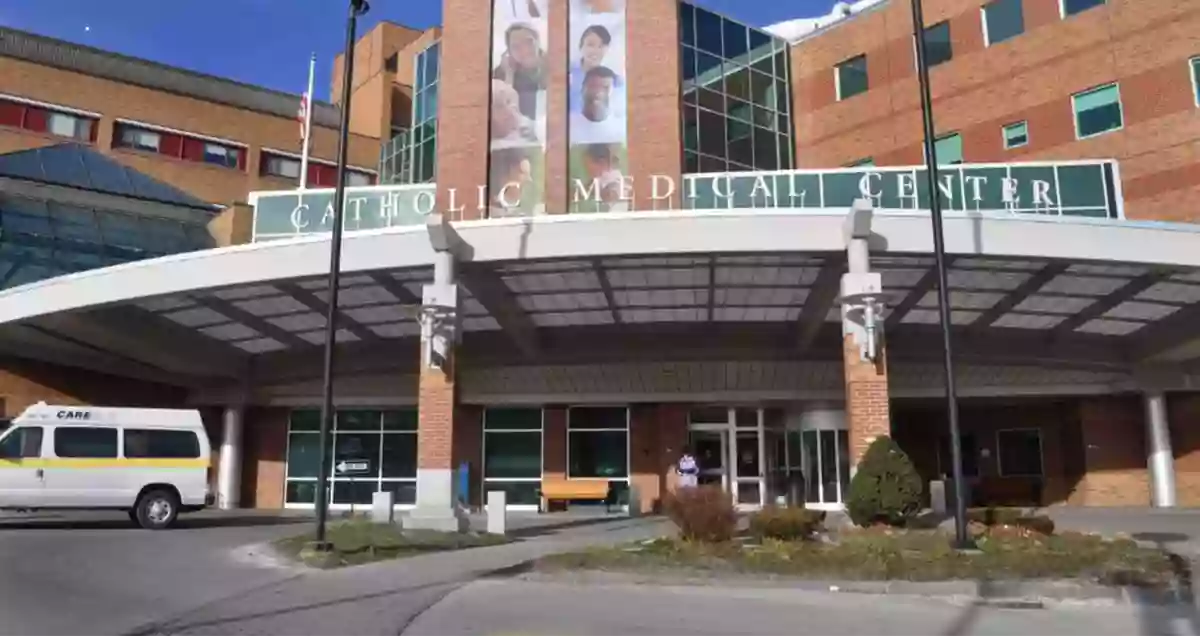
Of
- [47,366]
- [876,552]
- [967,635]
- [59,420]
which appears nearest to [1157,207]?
[876,552]

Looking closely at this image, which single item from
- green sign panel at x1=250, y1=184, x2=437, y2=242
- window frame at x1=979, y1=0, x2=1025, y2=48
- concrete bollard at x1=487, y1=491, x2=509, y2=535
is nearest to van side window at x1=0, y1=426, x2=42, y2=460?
concrete bollard at x1=487, y1=491, x2=509, y2=535

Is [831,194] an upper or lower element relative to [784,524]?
upper

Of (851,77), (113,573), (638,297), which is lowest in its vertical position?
(113,573)

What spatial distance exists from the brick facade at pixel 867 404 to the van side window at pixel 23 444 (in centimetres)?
1505

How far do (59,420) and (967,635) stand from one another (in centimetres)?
1685

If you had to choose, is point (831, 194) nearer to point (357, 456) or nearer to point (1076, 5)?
point (1076, 5)

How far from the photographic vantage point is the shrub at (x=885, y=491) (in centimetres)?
1570

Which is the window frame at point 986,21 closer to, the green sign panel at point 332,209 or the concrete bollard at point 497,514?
the green sign panel at point 332,209

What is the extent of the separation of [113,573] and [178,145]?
3888 centimetres

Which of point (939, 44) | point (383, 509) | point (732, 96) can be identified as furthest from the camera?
point (939, 44)

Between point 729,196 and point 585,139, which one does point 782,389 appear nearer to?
point 729,196

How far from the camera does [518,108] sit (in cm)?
3170

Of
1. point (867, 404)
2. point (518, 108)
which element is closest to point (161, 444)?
point (867, 404)

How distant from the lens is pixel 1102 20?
1236 inches
